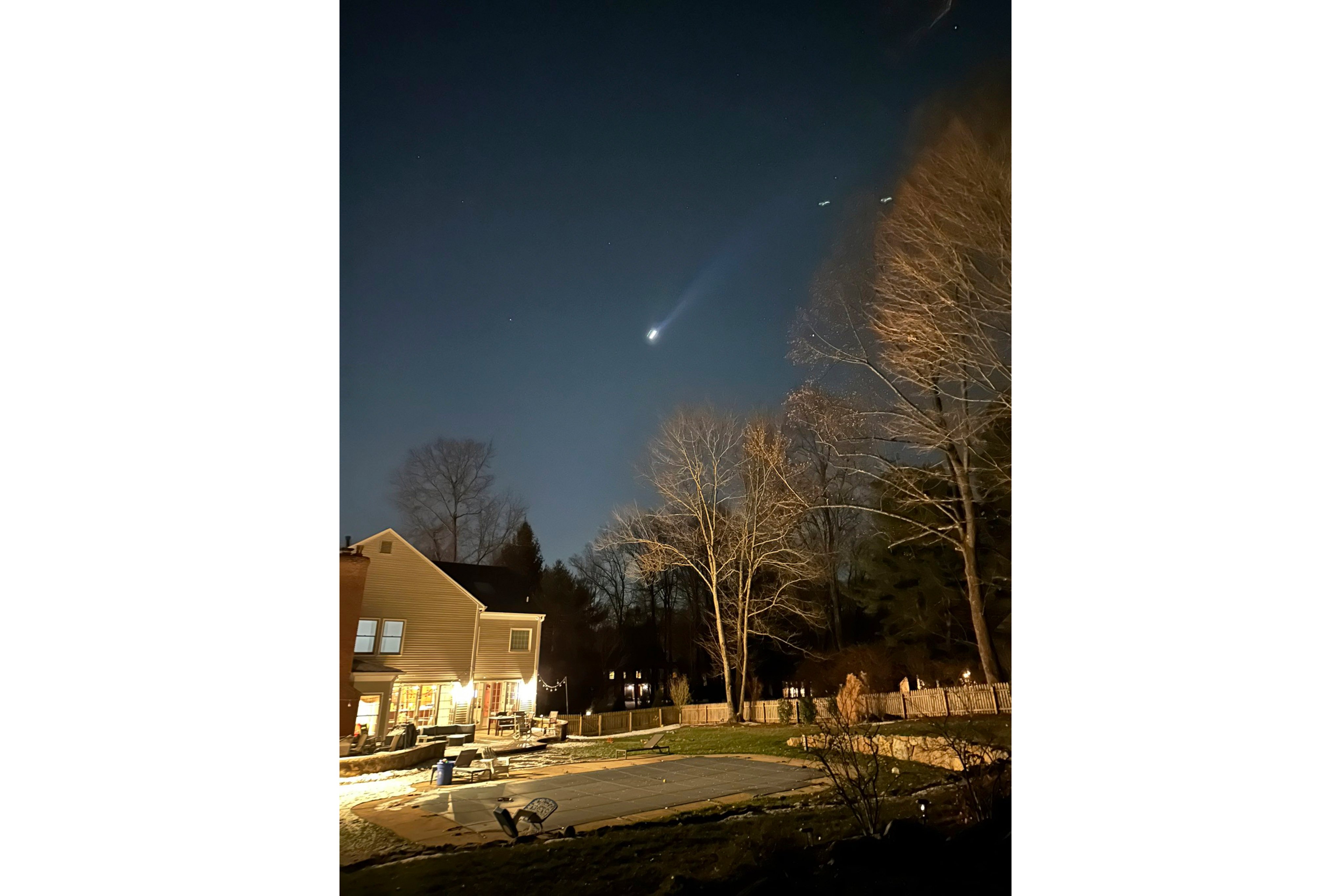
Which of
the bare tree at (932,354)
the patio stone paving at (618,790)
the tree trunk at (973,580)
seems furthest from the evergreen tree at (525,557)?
the tree trunk at (973,580)

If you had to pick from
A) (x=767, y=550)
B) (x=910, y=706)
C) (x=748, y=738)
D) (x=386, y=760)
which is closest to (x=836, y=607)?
(x=767, y=550)

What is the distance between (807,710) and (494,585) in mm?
1284

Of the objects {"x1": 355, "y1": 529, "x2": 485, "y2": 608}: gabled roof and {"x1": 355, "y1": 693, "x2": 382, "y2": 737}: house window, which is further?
{"x1": 355, "y1": 529, "x2": 485, "y2": 608}: gabled roof

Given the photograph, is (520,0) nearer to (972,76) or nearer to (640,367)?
(640,367)

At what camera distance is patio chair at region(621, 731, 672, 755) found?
2971 mm

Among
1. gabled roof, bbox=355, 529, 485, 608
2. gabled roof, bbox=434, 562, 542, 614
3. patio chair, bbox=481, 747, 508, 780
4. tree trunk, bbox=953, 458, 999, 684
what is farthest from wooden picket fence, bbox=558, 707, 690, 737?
tree trunk, bbox=953, 458, 999, 684

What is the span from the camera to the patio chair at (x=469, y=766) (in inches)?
107

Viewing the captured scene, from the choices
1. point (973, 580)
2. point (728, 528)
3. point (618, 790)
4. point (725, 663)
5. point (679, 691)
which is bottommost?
point (618, 790)

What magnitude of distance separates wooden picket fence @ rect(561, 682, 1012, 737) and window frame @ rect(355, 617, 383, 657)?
0.67 metres

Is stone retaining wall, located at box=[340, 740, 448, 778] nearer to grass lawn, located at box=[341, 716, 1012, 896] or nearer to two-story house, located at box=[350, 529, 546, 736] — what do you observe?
two-story house, located at box=[350, 529, 546, 736]

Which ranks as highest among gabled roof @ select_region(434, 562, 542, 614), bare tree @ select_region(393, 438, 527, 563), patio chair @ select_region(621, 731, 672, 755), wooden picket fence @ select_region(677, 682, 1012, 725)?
bare tree @ select_region(393, 438, 527, 563)

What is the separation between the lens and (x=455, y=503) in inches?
113

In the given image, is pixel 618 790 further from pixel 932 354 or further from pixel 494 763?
pixel 932 354
